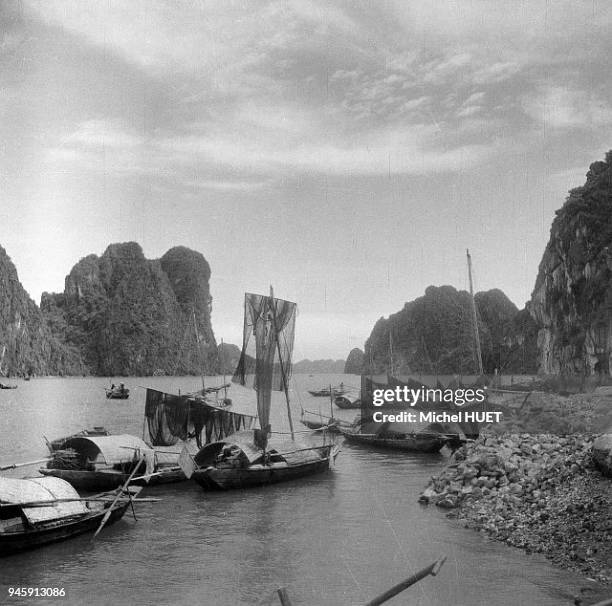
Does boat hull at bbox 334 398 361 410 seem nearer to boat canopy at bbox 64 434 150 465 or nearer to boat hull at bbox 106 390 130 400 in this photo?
boat hull at bbox 106 390 130 400

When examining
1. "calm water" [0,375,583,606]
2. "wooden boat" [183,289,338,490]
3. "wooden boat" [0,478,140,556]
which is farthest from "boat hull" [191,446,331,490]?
"wooden boat" [0,478,140,556]

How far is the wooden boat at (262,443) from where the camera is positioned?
2448 centimetres

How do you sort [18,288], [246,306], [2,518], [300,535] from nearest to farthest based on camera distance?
[2,518] < [300,535] < [246,306] < [18,288]

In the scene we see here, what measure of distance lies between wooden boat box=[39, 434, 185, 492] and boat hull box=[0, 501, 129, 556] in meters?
5.11

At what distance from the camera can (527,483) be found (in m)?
18.6

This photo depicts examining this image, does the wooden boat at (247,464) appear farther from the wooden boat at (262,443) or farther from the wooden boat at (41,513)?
the wooden boat at (41,513)

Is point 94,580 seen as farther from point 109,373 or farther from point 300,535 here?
point 109,373

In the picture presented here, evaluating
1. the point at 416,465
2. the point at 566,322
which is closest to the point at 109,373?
the point at 566,322

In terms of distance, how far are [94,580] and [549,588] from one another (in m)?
10.2

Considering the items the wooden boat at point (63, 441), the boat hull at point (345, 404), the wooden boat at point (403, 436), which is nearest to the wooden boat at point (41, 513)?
the wooden boat at point (63, 441)

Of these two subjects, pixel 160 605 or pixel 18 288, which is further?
pixel 18 288

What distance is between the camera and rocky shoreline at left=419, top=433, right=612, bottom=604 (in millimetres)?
14523

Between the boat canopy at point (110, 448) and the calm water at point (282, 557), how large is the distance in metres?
1.75
